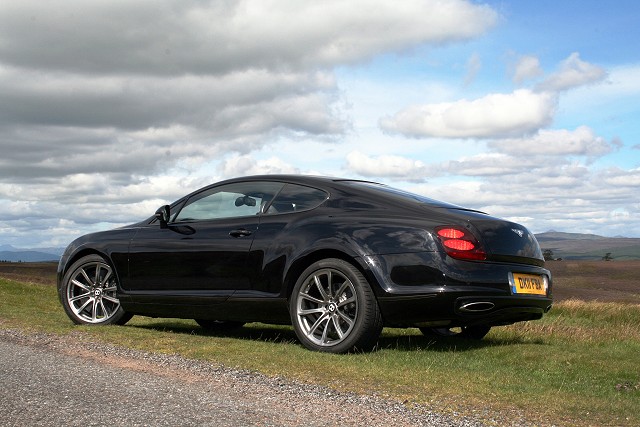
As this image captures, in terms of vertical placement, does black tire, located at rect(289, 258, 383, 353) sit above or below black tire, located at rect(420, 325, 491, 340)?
above

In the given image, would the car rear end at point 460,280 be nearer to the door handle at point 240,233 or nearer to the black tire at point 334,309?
the black tire at point 334,309

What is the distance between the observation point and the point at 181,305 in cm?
746

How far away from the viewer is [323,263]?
648 centimetres

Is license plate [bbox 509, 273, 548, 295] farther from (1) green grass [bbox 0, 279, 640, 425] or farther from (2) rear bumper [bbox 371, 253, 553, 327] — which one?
(1) green grass [bbox 0, 279, 640, 425]

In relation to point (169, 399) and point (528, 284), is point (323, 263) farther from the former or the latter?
point (169, 399)

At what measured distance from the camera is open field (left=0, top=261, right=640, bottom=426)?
461 cm

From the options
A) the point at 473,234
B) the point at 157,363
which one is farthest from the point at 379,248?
the point at 157,363

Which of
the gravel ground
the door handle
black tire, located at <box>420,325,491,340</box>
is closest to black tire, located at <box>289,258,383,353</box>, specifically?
the door handle

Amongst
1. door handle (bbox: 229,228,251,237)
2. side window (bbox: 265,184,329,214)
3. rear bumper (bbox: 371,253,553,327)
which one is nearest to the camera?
rear bumper (bbox: 371,253,553,327)

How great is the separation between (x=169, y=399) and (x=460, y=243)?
2787mm

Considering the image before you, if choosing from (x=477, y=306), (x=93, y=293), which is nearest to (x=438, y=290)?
(x=477, y=306)

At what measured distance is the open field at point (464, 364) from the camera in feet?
15.1

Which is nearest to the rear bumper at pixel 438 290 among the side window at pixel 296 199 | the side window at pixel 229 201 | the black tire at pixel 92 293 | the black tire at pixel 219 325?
the side window at pixel 296 199

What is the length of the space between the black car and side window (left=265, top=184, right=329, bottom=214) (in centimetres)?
1
